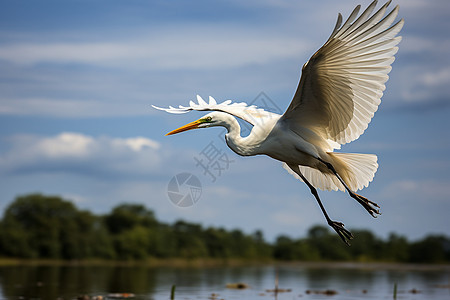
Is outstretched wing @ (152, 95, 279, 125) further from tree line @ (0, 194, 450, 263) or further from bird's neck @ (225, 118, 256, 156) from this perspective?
tree line @ (0, 194, 450, 263)

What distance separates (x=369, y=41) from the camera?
7691 millimetres

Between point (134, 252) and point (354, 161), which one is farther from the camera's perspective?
point (134, 252)

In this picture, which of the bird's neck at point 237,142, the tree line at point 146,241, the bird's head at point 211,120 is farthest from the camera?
the tree line at point 146,241

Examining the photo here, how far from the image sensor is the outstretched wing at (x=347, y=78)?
296 inches

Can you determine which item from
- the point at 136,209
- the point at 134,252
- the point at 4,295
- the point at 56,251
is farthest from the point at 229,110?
the point at 136,209

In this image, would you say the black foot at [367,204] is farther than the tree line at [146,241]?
No

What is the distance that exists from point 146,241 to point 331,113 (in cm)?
4219

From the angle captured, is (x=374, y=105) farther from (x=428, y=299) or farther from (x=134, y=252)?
(x=134, y=252)

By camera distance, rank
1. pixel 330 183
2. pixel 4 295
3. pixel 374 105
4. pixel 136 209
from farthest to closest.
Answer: pixel 136 209
pixel 4 295
pixel 330 183
pixel 374 105

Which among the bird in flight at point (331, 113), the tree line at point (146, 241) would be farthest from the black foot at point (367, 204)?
the tree line at point (146, 241)

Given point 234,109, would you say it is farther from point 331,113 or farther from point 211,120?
point 331,113

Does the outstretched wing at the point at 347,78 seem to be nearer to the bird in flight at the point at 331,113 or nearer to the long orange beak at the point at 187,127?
the bird in flight at the point at 331,113

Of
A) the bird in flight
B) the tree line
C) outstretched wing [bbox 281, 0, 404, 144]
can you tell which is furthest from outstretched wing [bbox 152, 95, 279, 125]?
the tree line

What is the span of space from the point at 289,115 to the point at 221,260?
43.9 metres
